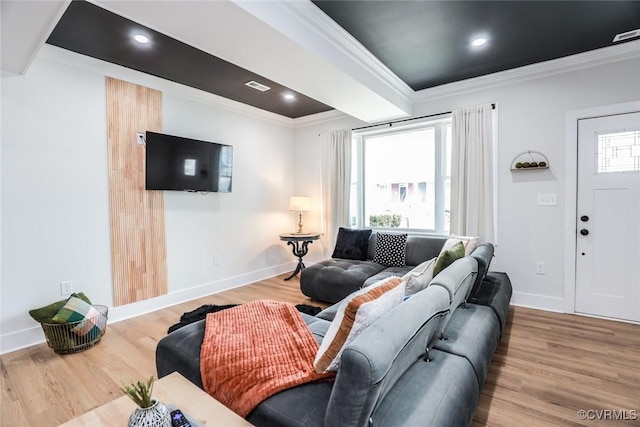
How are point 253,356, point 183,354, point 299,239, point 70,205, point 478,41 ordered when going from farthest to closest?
point 299,239 < point 70,205 < point 478,41 < point 183,354 < point 253,356

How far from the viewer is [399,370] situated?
1229 millimetres

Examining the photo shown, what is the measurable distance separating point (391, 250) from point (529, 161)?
1.88 m

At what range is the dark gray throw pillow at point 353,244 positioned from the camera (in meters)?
4.17

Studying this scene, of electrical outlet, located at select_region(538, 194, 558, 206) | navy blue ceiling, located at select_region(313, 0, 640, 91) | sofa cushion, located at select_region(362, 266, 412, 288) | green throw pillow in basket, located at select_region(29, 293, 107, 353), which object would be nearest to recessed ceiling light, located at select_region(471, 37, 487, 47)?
navy blue ceiling, located at select_region(313, 0, 640, 91)

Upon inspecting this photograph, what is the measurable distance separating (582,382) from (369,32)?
3.14m

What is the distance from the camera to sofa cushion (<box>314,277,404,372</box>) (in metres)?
1.23

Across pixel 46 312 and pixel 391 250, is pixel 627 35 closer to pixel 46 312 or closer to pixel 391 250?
pixel 391 250

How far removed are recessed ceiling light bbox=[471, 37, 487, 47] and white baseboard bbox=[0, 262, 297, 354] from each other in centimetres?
→ 406

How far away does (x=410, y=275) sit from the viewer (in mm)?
1971

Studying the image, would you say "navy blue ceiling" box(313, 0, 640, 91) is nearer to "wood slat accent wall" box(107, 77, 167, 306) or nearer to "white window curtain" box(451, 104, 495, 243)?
"white window curtain" box(451, 104, 495, 243)

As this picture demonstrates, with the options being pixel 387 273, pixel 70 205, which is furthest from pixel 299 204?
pixel 70 205

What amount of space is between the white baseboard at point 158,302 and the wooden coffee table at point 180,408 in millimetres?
2255

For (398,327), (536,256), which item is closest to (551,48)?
(536,256)

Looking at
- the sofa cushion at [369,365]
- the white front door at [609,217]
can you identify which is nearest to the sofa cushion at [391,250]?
the white front door at [609,217]
